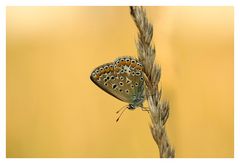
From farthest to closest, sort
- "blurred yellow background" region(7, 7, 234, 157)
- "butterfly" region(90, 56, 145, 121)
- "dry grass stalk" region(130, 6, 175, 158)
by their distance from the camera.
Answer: "blurred yellow background" region(7, 7, 234, 157) < "butterfly" region(90, 56, 145, 121) < "dry grass stalk" region(130, 6, 175, 158)

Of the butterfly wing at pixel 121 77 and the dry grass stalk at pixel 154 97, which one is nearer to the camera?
the dry grass stalk at pixel 154 97

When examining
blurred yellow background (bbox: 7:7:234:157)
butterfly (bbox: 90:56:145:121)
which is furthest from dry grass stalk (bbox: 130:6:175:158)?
blurred yellow background (bbox: 7:7:234:157)

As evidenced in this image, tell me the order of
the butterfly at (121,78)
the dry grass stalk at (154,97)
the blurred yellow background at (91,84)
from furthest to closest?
the blurred yellow background at (91,84)
the butterfly at (121,78)
the dry grass stalk at (154,97)

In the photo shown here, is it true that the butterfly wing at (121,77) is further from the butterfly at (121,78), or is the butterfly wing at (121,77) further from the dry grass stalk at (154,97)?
the dry grass stalk at (154,97)

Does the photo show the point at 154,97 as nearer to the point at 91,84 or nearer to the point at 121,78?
the point at 121,78

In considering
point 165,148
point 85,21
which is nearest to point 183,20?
point 85,21

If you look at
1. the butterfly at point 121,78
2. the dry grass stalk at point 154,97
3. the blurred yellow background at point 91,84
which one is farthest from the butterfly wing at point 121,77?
the blurred yellow background at point 91,84

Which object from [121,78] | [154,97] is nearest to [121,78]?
[121,78]

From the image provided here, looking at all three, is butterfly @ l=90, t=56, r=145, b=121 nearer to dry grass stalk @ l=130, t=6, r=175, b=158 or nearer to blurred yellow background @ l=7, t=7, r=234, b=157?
dry grass stalk @ l=130, t=6, r=175, b=158
